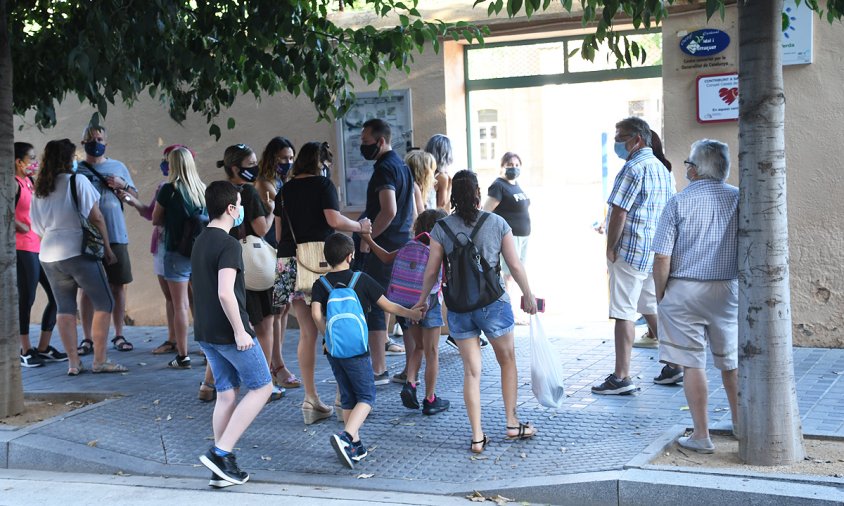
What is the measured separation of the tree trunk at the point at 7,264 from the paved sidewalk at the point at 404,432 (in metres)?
0.53

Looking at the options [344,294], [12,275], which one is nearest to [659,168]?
[344,294]

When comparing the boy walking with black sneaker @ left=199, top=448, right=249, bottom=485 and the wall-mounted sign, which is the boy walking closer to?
black sneaker @ left=199, top=448, right=249, bottom=485

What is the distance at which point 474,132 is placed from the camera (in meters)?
11.2

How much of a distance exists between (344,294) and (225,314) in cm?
72

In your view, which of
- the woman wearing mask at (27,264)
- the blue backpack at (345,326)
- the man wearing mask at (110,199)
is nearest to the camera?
the blue backpack at (345,326)

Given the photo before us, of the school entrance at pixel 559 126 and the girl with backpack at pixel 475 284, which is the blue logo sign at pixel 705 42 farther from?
the girl with backpack at pixel 475 284

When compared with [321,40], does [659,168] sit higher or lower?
lower

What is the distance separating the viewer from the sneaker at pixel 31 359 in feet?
31.3

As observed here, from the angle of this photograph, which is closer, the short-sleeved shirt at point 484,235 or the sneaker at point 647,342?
the short-sleeved shirt at point 484,235

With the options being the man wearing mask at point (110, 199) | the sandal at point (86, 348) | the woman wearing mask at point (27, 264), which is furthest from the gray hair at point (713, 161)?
the sandal at point (86, 348)

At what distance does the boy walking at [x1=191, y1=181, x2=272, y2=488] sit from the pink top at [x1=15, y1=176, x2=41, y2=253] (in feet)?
14.4

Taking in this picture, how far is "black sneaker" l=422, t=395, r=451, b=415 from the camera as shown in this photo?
23.2 feet

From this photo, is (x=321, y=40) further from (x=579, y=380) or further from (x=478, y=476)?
(x=478, y=476)

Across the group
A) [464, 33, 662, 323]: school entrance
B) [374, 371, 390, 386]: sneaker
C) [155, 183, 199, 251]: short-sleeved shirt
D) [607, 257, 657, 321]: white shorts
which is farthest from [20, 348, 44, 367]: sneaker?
[607, 257, 657, 321]: white shorts
